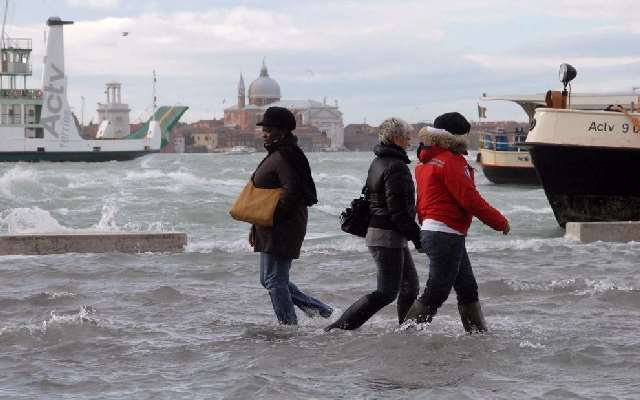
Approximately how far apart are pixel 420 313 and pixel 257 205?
1.12 meters

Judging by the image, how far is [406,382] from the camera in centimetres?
624

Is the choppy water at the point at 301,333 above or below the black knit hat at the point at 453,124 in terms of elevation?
below

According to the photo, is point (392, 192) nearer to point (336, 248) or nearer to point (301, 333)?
point (301, 333)

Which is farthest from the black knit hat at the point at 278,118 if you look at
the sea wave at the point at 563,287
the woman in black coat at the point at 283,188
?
the sea wave at the point at 563,287

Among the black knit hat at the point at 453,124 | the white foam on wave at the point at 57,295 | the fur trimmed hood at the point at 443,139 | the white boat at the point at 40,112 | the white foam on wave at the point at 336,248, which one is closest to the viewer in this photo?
the fur trimmed hood at the point at 443,139

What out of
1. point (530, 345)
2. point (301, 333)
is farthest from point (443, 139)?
point (301, 333)

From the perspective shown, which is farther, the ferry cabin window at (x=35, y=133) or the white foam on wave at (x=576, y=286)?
the ferry cabin window at (x=35, y=133)

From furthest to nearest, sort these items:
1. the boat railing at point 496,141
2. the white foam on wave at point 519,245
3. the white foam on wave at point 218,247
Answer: the boat railing at point 496,141 → the white foam on wave at point 519,245 → the white foam on wave at point 218,247

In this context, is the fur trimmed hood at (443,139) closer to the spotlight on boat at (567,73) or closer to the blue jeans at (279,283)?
the blue jeans at (279,283)

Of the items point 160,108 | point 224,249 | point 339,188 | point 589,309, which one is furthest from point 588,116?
point 160,108

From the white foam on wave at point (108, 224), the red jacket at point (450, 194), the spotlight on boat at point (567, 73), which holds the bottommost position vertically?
the white foam on wave at point (108, 224)

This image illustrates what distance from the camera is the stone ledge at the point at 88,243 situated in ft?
41.1

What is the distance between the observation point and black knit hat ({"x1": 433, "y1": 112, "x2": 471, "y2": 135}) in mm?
6902

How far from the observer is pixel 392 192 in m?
6.86
